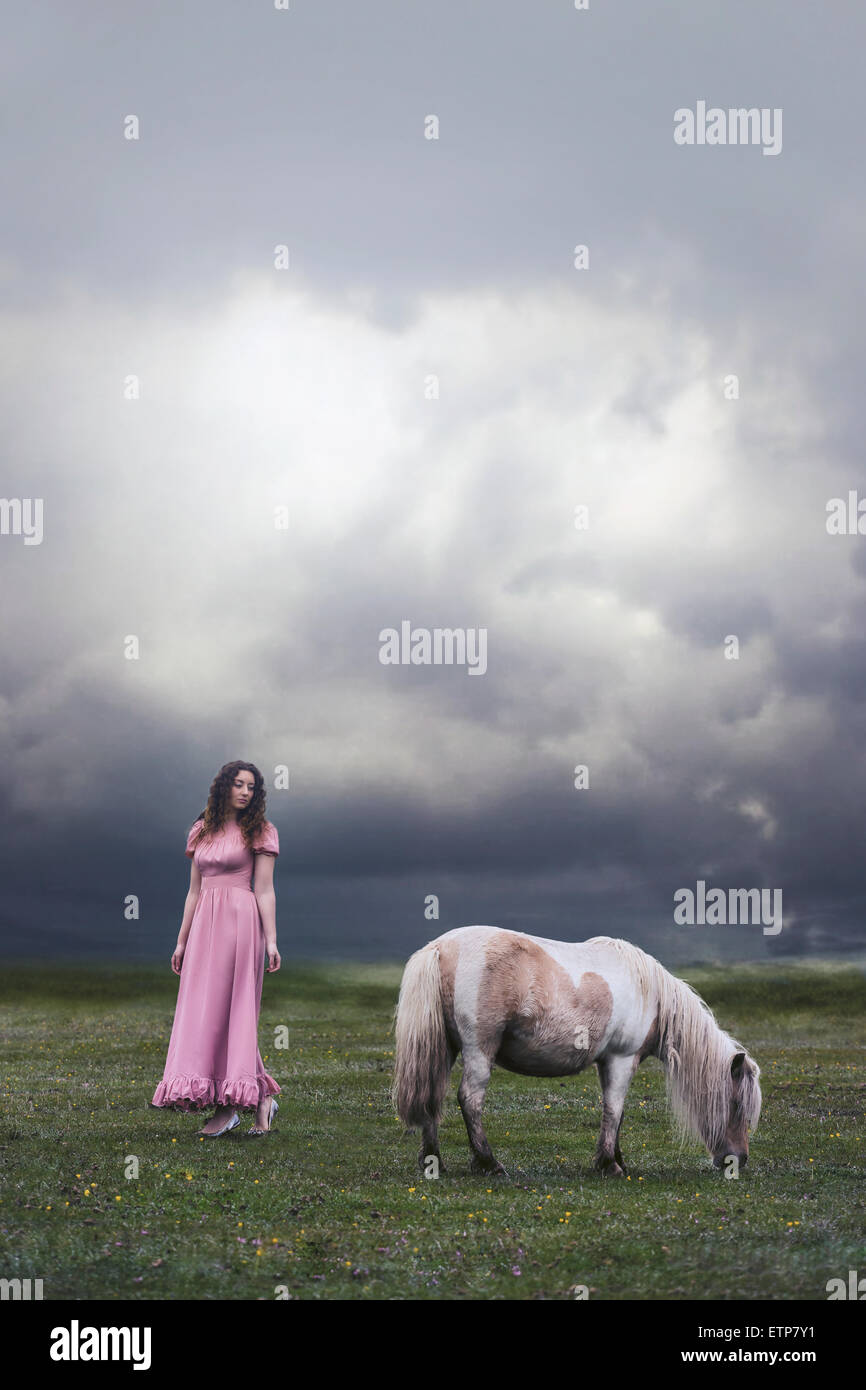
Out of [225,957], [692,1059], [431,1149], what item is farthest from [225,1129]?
[692,1059]

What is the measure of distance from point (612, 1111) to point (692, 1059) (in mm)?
1223

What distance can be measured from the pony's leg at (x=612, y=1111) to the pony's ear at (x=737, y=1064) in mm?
1239

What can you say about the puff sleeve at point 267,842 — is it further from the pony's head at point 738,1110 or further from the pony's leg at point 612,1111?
the pony's head at point 738,1110

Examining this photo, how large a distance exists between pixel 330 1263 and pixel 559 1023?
4.68 m

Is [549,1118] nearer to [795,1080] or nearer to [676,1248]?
[795,1080]

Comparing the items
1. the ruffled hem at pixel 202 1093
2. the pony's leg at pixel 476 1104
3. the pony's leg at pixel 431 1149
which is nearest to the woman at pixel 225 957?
the ruffled hem at pixel 202 1093

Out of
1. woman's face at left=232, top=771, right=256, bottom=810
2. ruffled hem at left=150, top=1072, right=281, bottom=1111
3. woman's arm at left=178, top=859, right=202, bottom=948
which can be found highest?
woman's face at left=232, top=771, right=256, bottom=810

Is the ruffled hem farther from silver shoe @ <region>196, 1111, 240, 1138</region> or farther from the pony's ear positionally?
the pony's ear

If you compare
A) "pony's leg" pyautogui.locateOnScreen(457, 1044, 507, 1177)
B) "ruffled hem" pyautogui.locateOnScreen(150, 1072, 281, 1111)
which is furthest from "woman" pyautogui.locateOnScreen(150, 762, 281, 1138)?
"pony's leg" pyautogui.locateOnScreen(457, 1044, 507, 1177)

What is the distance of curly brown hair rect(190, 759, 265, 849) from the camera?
15578mm

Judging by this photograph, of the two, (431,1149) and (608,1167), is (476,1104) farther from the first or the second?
(608,1167)

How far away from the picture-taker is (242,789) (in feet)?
51.3

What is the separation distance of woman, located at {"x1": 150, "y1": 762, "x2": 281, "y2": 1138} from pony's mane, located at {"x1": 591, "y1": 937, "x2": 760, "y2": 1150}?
179 inches
